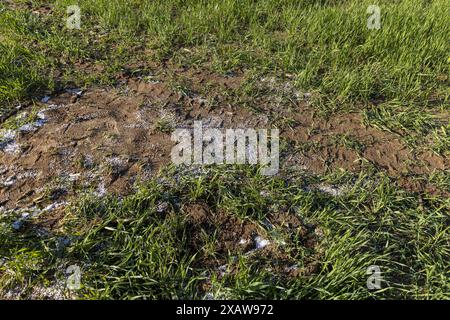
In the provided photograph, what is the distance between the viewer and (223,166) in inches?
107

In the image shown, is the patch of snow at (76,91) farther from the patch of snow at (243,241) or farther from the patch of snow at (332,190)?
the patch of snow at (332,190)

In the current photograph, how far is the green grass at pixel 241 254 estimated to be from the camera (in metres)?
2.09

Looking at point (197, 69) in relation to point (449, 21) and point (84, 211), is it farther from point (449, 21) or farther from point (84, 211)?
point (449, 21)

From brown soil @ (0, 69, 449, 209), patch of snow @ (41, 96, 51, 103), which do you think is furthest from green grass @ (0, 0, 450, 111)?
brown soil @ (0, 69, 449, 209)

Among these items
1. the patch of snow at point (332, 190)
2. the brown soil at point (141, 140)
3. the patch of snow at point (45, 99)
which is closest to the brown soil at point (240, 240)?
the patch of snow at point (332, 190)

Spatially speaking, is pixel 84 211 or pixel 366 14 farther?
pixel 366 14

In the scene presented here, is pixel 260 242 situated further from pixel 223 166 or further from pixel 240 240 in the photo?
pixel 223 166

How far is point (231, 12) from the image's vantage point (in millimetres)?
4070

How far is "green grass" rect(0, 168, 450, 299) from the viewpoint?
6.85 feet

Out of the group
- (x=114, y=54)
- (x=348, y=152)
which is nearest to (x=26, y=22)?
(x=114, y=54)

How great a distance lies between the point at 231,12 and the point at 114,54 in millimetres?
1379

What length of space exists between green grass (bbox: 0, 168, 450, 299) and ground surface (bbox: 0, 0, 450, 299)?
0.01 meters

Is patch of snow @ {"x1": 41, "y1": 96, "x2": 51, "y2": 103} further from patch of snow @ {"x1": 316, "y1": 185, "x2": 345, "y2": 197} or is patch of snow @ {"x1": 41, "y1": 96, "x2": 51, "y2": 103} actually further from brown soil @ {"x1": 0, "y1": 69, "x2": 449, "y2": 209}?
patch of snow @ {"x1": 316, "y1": 185, "x2": 345, "y2": 197}
